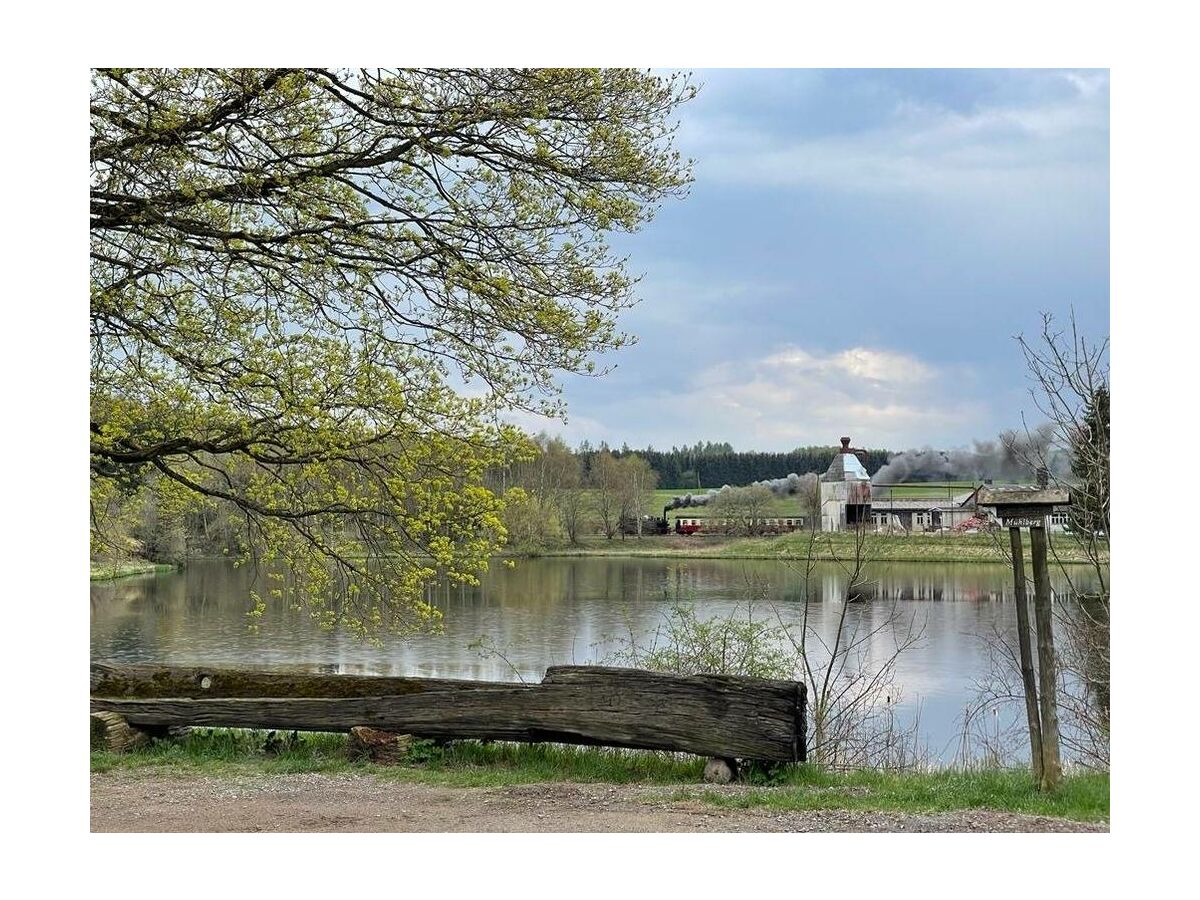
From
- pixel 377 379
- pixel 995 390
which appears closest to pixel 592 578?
pixel 995 390

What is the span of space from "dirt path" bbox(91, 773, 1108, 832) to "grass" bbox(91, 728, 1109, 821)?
0.37 ft

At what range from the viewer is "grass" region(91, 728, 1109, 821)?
4535mm

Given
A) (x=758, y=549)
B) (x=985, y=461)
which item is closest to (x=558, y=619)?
(x=758, y=549)

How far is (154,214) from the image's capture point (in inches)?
222

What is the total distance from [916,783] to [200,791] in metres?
3.38

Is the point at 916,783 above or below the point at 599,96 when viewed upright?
below

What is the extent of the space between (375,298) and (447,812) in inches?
113

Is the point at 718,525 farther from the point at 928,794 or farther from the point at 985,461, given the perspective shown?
the point at 928,794

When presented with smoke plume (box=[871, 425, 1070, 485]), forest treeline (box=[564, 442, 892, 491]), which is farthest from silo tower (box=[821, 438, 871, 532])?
smoke plume (box=[871, 425, 1070, 485])

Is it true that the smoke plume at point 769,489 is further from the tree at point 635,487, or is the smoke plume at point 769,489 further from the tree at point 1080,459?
the tree at point 1080,459

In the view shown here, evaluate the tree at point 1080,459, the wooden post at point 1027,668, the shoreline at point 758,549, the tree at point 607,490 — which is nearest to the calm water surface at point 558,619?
the shoreline at point 758,549

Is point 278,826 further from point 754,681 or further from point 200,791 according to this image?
point 754,681

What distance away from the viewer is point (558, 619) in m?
10.8

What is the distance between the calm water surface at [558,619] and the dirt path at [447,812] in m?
2.27
